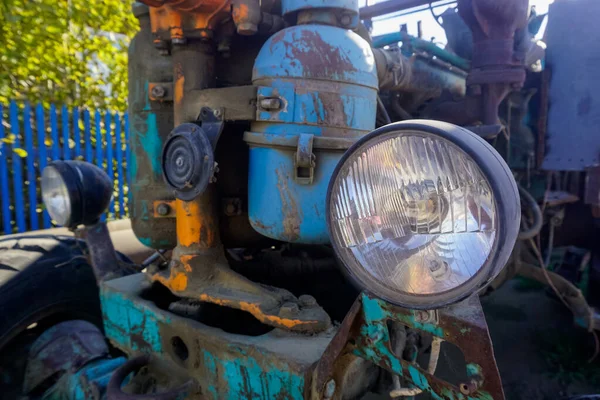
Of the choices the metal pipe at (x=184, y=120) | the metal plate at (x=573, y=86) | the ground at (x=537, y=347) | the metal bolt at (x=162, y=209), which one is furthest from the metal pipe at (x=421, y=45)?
the ground at (x=537, y=347)

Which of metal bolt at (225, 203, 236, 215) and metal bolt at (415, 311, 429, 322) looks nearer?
metal bolt at (415, 311, 429, 322)

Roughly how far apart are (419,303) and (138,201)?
48.0 inches

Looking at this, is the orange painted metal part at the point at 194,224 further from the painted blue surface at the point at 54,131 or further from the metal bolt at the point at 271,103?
the painted blue surface at the point at 54,131

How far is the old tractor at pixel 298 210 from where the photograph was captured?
86 centimetres

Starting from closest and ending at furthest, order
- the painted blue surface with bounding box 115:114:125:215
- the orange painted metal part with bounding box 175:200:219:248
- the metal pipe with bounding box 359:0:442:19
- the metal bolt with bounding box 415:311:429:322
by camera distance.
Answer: the metal bolt with bounding box 415:311:429:322
the orange painted metal part with bounding box 175:200:219:248
the metal pipe with bounding box 359:0:442:19
the painted blue surface with bounding box 115:114:125:215

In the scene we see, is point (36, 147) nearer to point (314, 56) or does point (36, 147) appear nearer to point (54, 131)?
point (54, 131)

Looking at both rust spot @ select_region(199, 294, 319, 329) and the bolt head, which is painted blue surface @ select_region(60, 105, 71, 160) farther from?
the bolt head

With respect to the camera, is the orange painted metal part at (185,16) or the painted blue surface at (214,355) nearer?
the painted blue surface at (214,355)

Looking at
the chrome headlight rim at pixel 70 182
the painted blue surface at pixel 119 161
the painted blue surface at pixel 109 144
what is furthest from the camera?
the painted blue surface at pixel 119 161

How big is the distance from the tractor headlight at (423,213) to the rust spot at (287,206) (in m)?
0.40

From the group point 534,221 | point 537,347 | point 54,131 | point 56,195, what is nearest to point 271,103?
point 56,195

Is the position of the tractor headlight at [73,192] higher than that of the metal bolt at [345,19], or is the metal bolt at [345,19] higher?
the metal bolt at [345,19]

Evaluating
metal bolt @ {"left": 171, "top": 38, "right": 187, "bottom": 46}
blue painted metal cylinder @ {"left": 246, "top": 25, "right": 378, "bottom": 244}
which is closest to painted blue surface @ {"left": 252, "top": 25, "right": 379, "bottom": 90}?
blue painted metal cylinder @ {"left": 246, "top": 25, "right": 378, "bottom": 244}

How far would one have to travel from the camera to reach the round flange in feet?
4.22
